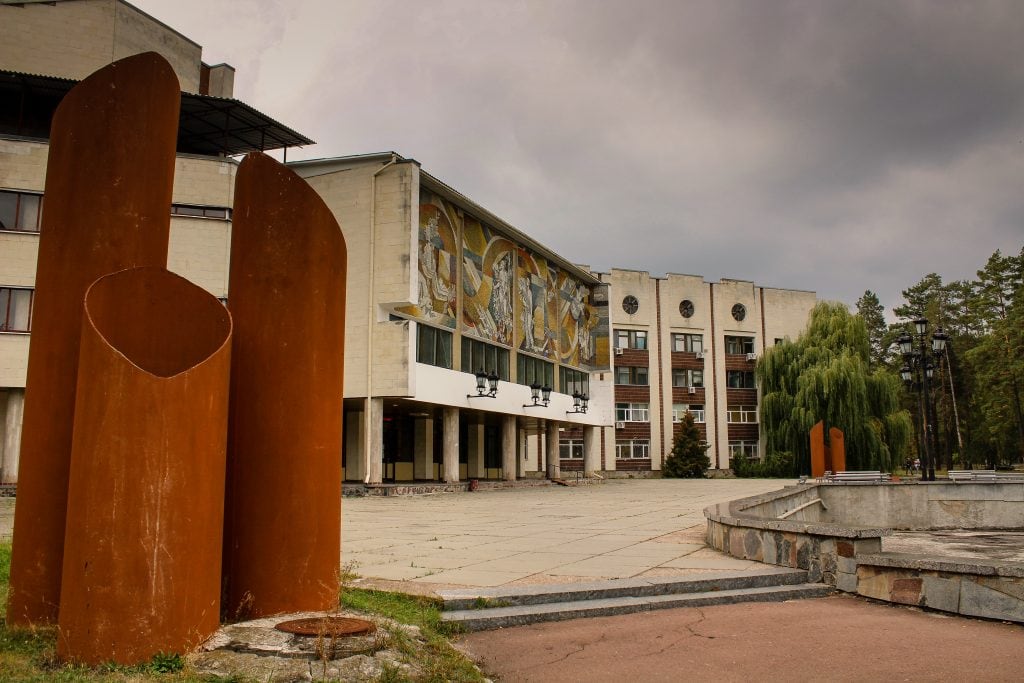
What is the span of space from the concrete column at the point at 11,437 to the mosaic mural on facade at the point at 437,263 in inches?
486

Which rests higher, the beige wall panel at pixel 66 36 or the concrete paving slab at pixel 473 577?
the beige wall panel at pixel 66 36

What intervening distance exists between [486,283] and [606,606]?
27.3m

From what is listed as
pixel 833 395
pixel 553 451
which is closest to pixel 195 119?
pixel 553 451

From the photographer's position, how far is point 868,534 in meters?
7.62

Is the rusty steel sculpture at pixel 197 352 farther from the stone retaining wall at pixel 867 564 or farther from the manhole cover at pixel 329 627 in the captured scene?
the stone retaining wall at pixel 867 564

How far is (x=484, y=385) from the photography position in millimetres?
31375

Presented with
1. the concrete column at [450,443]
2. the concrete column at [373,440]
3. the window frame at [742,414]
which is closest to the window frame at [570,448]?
the window frame at [742,414]

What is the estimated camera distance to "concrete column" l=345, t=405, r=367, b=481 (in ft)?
102

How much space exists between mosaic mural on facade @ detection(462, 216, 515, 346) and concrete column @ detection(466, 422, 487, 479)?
5.64 m

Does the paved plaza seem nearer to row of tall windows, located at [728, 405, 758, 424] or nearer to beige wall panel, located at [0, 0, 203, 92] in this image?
beige wall panel, located at [0, 0, 203, 92]

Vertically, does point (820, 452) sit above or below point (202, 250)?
below

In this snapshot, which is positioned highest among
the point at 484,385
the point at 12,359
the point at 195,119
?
the point at 195,119

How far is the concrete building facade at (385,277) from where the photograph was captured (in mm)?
26734

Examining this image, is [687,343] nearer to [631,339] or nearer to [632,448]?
[631,339]
